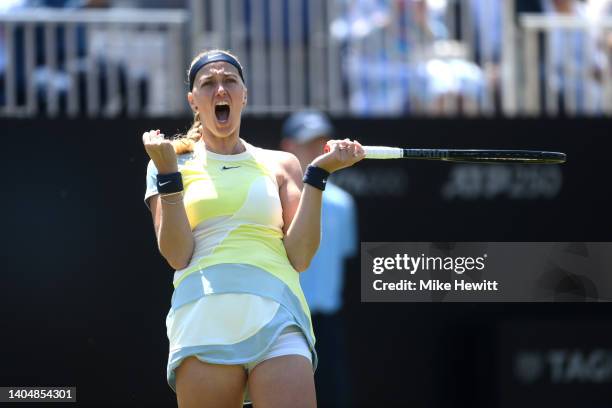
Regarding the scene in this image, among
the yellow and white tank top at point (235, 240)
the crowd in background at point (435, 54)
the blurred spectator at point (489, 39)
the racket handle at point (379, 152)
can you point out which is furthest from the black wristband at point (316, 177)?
the blurred spectator at point (489, 39)

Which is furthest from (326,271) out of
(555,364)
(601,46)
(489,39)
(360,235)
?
(601,46)

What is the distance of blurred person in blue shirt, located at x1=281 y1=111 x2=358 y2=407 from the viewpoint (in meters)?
6.91

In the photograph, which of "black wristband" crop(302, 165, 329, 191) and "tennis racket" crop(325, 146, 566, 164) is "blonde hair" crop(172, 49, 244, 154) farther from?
"tennis racket" crop(325, 146, 566, 164)

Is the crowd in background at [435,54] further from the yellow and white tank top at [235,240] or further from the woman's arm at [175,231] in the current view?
the woman's arm at [175,231]

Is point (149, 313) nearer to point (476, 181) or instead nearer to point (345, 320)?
point (345, 320)

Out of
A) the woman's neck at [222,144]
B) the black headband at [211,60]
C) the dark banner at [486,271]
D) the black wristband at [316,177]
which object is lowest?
the dark banner at [486,271]

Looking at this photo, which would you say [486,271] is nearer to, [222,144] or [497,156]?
[497,156]

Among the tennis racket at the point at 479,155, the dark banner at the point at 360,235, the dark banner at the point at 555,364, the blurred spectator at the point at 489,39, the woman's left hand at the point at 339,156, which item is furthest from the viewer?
the blurred spectator at the point at 489,39

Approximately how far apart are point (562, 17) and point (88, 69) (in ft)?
11.8

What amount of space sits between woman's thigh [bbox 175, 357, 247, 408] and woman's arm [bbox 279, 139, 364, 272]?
18.1 inches

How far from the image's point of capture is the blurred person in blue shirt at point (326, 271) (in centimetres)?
691

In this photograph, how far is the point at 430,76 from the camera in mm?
8914

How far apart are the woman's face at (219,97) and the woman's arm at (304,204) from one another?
258mm

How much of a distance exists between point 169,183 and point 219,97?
41cm
